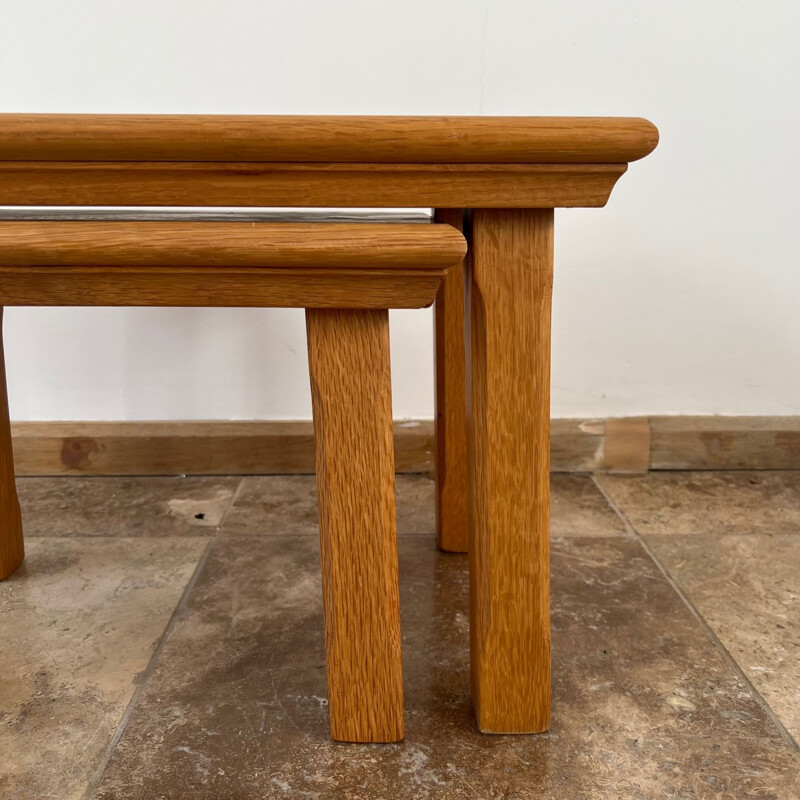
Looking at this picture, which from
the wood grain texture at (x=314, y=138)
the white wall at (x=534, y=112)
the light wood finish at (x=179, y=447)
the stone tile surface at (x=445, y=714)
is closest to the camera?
the wood grain texture at (x=314, y=138)

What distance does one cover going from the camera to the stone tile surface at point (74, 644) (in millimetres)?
832

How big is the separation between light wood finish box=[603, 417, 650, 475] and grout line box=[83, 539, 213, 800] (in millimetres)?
791

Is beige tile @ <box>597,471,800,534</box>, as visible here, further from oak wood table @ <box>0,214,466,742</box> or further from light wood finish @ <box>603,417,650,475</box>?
oak wood table @ <box>0,214,466,742</box>

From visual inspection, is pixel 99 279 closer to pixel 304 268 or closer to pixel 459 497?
pixel 304 268

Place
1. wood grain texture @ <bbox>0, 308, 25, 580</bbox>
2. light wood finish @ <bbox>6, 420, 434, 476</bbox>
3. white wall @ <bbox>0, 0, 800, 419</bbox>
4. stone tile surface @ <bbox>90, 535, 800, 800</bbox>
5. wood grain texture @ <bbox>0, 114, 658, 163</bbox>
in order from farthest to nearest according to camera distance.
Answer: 1. light wood finish @ <bbox>6, 420, 434, 476</bbox>
2. white wall @ <bbox>0, 0, 800, 419</bbox>
3. wood grain texture @ <bbox>0, 308, 25, 580</bbox>
4. stone tile surface @ <bbox>90, 535, 800, 800</bbox>
5. wood grain texture @ <bbox>0, 114, 658, 163</bbox>

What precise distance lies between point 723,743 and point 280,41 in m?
1.28

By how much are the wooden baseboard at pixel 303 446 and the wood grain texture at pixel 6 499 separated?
16.2 inches

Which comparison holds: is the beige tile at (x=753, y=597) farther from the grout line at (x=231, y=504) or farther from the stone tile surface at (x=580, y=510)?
the grout line at (x=231, y=504)

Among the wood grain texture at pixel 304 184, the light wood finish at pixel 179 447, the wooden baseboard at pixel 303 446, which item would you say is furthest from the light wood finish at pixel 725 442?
the wood grain texture at pixel 304 184

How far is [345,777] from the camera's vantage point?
2.63 ft

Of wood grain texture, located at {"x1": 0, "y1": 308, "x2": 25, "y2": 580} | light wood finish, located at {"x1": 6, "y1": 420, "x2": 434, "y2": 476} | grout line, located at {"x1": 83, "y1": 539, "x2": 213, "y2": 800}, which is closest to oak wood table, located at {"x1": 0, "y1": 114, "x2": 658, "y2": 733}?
grout line, located at {"x1": 83, "y1": 539, "x2": 213, "y2": 800}

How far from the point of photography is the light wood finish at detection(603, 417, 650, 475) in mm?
1652

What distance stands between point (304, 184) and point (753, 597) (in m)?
0.85

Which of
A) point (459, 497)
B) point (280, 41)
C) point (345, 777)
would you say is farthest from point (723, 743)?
point (280, 41)
